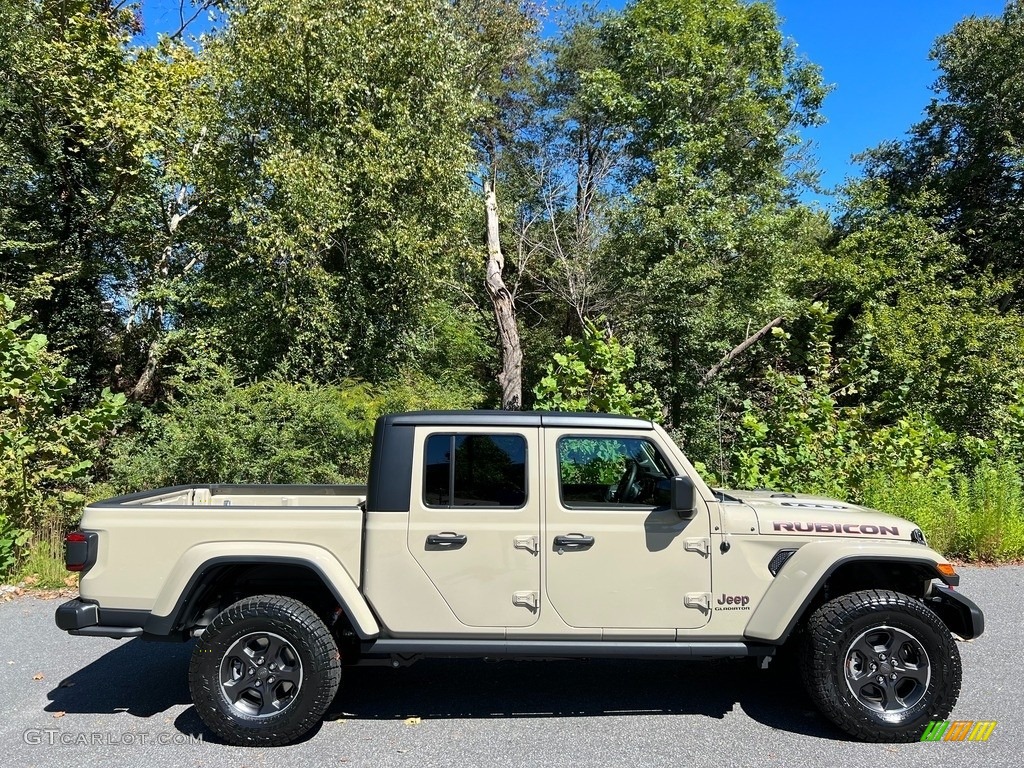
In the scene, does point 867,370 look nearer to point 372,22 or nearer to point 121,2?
point 372,22

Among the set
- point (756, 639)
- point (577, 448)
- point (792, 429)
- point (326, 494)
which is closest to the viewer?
point (756, 639)

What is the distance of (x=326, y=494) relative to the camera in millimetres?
4809

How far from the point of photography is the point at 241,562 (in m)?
3.52

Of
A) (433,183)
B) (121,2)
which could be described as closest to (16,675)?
(433,183)

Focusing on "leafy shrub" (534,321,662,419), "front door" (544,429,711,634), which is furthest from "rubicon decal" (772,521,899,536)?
"leafy shrub" (534,321,662,419)

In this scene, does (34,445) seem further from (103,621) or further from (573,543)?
(573,543)

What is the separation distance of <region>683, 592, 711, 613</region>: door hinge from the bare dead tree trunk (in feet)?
46.9

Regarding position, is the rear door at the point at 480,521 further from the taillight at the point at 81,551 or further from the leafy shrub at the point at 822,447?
the leafy shrub at the point at 822,447

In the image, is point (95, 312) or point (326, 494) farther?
point (95, 312)

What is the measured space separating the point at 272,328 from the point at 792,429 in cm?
877

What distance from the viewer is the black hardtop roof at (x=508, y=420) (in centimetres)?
374

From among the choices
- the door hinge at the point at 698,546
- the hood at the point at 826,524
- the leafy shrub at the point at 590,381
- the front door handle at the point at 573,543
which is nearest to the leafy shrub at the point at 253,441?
the leafy shrub at the point at 590,381
